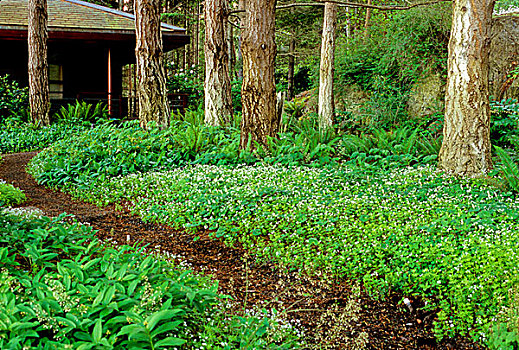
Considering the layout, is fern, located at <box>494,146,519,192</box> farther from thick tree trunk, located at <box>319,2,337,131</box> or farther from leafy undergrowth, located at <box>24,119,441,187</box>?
thick tree trunk, located at <box>319,2,337,131</box>

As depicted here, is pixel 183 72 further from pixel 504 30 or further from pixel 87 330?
pixel 87 330

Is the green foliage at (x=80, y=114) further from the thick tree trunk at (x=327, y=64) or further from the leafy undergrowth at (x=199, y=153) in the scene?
the thick tree trunk at (x=327, y=64)

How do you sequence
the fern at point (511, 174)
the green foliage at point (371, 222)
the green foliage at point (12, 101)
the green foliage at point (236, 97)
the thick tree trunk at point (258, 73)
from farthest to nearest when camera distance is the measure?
the green foliage at point (236, 97), the green foliage at point (12, 101), the thick tree trunk at point (258, 73), the fern at point (511, 174), the green foliage at point (371, 222)

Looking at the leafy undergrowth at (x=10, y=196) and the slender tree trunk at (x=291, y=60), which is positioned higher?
the slender tree trunk at (x=291, y=60)

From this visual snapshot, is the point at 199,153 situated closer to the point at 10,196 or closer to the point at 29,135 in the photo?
the point at 10,196

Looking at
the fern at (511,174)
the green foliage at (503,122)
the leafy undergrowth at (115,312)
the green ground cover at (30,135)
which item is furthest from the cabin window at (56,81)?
the fern at (511,174)

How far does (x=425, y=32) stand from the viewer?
1262 cm

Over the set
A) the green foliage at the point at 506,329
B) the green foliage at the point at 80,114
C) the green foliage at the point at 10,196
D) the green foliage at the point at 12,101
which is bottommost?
the green foliage at the point at 506,329

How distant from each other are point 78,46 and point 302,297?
16.9 metres

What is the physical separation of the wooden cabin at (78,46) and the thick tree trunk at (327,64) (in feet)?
23.3

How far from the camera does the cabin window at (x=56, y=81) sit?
19.0 metres

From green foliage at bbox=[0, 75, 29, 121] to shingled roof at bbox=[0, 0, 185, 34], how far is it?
203 cm

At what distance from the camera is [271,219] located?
5.53 meters

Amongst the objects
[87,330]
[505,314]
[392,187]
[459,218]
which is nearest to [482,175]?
[392,187]
